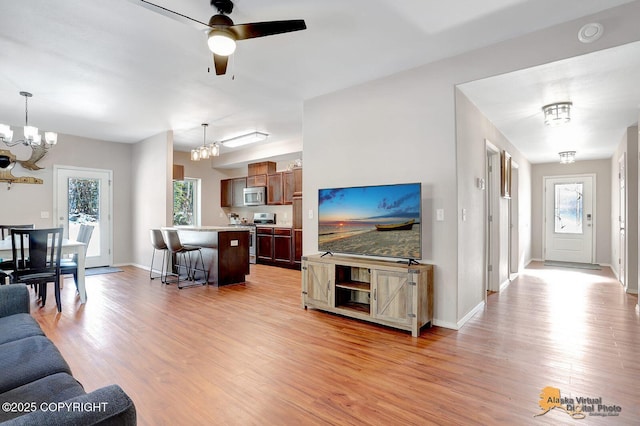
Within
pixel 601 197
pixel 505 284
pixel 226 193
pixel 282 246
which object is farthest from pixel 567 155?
pixel 226 193

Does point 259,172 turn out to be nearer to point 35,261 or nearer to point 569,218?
point 35,261

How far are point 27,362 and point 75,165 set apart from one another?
643cm

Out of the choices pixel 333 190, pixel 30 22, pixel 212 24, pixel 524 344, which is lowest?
pixel 524 344

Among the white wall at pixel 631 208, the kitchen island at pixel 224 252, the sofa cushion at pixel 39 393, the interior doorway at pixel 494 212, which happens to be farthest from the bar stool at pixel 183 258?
the white wall at pixel 631 208

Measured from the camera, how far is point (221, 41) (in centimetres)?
240

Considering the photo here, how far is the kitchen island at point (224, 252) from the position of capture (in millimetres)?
5344

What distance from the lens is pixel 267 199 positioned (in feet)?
26.3

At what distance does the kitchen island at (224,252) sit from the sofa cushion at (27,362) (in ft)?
11.5

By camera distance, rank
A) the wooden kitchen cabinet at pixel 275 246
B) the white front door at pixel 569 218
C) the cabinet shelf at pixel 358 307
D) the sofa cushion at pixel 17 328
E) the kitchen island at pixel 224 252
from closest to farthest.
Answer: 1. the sofa cushion at pixel 17 328
2. the cabinet shelf at pixel 358 307
3. the kitchen island at pixel 224 252
4. the wooden kitchen cabinet at pixel 275 246
5. the white front door at pixel 569 218

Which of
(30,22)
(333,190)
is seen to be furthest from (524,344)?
(30,22)

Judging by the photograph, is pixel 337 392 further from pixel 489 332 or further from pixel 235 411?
pixel 489 332

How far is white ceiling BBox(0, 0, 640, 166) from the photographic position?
257 centimetres

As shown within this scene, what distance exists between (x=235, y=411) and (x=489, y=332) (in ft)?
8.33

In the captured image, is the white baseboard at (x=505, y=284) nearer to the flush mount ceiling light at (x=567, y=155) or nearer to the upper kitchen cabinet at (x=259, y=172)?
the flush mount ceiling light at (x=567, y=155)
